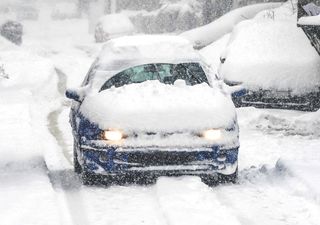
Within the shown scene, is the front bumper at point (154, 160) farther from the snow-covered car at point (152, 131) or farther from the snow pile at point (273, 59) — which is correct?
the snow pile at point (273, 59)

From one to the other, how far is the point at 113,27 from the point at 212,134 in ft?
82.0

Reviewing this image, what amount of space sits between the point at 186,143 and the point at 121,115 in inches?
30.4

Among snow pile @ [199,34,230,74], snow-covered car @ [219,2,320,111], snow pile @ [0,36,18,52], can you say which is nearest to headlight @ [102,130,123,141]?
snow-covered car @ [219,2,320,111]

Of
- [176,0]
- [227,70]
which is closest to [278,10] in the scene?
[227,70]

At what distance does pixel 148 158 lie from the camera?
7.16 m

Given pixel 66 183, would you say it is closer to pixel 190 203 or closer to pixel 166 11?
pixel 190 203

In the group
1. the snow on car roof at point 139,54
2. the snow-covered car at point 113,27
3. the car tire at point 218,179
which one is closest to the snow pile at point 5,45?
the snow-covered car at point 113,27

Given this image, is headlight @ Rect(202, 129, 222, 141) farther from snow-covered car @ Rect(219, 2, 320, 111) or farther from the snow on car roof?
snow-covered car @ Rect(219, 2, 320, 111)

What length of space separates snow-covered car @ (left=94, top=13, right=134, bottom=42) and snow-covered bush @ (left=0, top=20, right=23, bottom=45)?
4474 millimetres

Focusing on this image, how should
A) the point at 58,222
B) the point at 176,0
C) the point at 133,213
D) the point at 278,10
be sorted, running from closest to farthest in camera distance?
the point at 58,222, the point at 133,213, the point at 278,10, the point at 176,0

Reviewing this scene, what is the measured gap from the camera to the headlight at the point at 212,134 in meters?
7.20

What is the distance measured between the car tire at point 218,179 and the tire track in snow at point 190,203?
0.34 metres

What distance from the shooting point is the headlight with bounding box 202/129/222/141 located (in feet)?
23.6

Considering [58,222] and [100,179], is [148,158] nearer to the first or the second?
[100,179]
